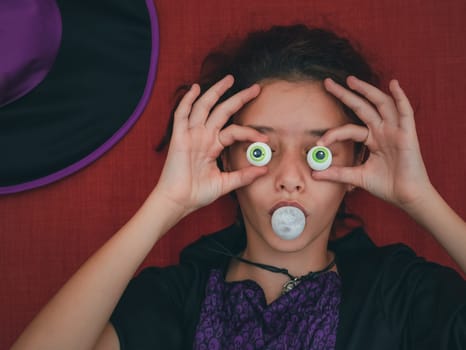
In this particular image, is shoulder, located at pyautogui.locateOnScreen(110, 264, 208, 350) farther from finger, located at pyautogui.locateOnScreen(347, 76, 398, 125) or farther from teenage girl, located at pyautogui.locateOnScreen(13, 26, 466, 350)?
finger, located at pyautogui.locateOnScreen(347, 76, 398, 125)

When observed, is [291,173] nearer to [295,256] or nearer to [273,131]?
[273,131]

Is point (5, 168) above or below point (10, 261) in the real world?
above

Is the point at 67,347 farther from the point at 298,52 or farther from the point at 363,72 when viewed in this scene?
the point at 363,72

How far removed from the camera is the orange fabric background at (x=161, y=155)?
141 centimetres

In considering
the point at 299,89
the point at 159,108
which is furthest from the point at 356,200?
the point at 159,108

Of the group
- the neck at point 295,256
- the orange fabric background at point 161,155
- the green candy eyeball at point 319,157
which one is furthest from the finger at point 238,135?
the orange fabric background at point 161,155

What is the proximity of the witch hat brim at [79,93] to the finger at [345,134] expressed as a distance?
21.8 inches

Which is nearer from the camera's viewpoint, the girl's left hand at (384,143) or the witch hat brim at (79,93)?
the girl's left hand at (384,143)

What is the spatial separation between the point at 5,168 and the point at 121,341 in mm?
579

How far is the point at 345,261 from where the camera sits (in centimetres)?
124

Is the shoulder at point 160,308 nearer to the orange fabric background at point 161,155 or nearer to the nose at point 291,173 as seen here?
the orange fabric background at point 161,155

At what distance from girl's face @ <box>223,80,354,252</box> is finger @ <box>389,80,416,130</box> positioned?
130 mm

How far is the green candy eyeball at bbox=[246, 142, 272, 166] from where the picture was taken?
1.07 metres

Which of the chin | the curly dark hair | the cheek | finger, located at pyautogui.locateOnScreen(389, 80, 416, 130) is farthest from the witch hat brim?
finger, located at pyautogui.locateOnScreen(389, 80, 416, 130)
